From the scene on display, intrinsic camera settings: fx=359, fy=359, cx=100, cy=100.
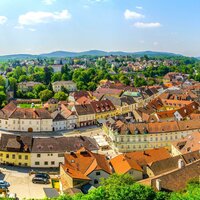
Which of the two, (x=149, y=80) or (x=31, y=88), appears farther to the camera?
(x=149, y=80)

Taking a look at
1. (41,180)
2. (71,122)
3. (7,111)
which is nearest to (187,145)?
(41,180)

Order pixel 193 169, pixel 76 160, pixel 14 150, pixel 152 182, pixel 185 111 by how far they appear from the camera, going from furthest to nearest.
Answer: pixel 185 111, pixel 14 150, pixel 76 160, pixel 193 169, pixel 152 182

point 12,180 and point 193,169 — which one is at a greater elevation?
point 193,169

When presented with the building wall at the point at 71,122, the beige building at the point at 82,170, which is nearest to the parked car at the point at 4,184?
the beige building at the point at 82,170

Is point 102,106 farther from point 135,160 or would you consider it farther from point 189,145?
point 135,160

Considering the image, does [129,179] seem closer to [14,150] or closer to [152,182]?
[152,182]

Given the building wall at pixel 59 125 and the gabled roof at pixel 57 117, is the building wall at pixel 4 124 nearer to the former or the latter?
the gabled roof at pixel 57 117

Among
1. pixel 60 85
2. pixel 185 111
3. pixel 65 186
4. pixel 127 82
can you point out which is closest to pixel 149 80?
pixel 127 82
